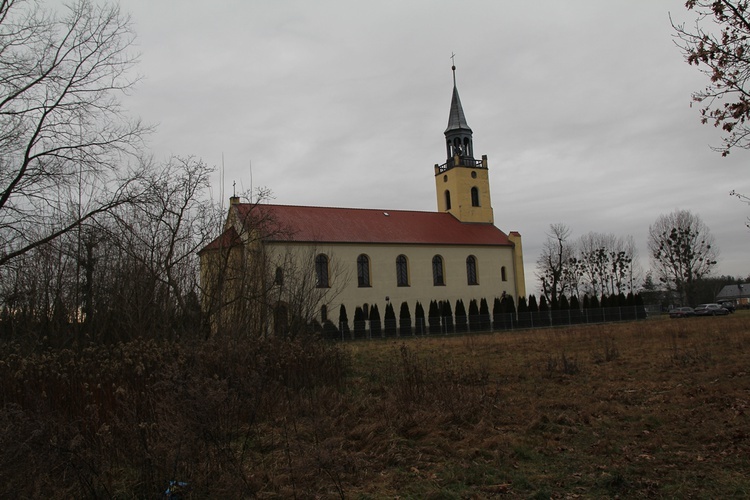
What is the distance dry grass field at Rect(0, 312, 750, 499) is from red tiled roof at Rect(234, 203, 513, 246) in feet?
101

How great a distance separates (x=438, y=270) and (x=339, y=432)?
3945cm

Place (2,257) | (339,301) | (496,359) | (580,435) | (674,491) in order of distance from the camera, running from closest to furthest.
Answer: (674,491) → (580,435) → (2,257) → (496,359) → (339,301)

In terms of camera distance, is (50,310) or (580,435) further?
(50,310)

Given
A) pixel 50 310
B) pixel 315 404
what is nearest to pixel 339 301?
pixel 50 310

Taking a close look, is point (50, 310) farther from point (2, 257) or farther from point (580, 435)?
point (580, 435)

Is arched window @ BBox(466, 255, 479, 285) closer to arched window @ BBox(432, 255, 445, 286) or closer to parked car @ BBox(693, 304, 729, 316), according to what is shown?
arched window @ BBox(432, 255, 445, 286)

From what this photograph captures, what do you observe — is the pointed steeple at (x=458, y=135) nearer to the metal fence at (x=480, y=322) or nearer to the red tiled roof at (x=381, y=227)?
the red tiled roof at (x=381, y=227)

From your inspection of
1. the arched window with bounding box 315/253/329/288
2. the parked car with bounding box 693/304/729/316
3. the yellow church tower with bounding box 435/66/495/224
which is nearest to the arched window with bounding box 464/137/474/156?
the yellow church tower with bounding box 435/66/495/224

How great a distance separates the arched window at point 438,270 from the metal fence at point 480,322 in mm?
3931

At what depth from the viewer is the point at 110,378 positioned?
7.79m

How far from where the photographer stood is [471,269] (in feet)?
159

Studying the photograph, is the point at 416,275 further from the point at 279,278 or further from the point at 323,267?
the point at 279,278

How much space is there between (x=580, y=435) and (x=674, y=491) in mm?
2284

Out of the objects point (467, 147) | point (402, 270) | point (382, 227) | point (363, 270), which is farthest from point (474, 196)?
point (363, 270)
